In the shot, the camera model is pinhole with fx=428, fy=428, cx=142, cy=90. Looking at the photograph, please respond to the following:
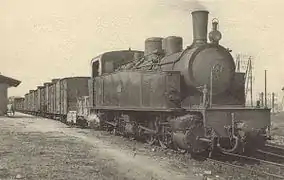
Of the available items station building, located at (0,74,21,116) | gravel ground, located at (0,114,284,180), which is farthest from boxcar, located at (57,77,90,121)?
gravel ground, located at (0,114,284,180)

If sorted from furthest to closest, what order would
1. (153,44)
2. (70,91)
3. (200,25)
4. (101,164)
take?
(70,91), (153,44), (200,25), (101,164)

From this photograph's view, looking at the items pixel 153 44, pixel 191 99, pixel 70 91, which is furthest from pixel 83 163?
pixel 70 91

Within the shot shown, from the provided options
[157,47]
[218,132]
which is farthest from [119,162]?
[157,47]

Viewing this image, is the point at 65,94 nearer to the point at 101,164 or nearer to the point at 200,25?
the point at 200,25

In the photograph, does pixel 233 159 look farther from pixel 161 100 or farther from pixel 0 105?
pixel 0 105

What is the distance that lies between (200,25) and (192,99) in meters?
1.99

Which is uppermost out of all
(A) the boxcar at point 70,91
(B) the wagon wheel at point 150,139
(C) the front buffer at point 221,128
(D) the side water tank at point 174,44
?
(D) the side water tank at point 174,44

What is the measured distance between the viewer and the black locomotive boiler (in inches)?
404

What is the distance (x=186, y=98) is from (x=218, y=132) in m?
1.70

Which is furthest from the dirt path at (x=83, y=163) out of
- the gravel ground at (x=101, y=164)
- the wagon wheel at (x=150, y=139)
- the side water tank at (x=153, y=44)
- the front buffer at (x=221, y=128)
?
the side water tank at (x=153, y=44)

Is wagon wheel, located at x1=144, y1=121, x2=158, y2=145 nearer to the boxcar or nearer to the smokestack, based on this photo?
the smokestack

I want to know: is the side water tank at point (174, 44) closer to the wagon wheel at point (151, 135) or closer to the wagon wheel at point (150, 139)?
the wagon wheel at point (151, 135)

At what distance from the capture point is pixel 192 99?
1152 cm

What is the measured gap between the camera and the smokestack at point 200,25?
11.3m
